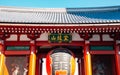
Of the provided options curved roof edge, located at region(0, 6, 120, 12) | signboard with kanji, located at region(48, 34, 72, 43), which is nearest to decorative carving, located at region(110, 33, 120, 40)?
signboard with kanji, located at region(48, 34, 72, 43)

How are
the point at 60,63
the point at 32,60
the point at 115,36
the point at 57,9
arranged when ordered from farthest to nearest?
the point at 57,9, the point at 115,36, the point at 32,60, the point at 60,63

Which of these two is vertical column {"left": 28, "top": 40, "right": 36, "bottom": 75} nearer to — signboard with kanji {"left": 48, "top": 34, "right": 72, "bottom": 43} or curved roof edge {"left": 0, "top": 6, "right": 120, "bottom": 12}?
signboard with kanji {"left": 48, "top": 34, "right": 72, "bottom": 43}

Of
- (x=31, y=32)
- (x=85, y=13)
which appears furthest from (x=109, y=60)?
(x=85, y=13)

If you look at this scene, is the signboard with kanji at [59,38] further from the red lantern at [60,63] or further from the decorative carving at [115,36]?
the decorative carving at [115,36]

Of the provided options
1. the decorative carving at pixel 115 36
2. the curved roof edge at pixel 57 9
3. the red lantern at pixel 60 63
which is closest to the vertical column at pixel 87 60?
the red lantern at pixel 60 63

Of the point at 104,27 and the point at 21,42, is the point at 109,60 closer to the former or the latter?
the point at 104,27

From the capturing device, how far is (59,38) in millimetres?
11117

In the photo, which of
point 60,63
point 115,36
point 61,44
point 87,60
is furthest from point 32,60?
point 115,36

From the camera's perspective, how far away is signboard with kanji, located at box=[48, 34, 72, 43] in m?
11.1

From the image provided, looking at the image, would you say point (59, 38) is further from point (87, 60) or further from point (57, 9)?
point (57, 9)

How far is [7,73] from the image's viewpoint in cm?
1101

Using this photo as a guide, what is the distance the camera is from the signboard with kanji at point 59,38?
11.1 meters

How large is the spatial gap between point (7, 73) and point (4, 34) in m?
1.92

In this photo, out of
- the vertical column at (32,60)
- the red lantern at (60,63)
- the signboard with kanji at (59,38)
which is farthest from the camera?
the signboard with kanji at (59,38)
